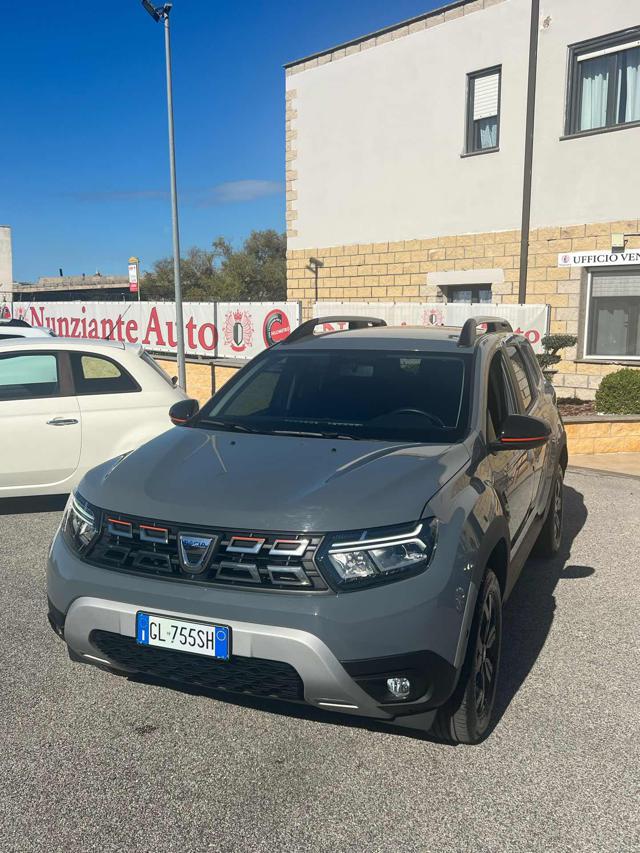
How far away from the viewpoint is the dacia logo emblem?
9.27 feet

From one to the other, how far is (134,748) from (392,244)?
48.9 ft

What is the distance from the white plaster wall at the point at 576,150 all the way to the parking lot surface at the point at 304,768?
36.4 ft

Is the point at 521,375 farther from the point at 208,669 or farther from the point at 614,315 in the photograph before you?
the point at 614,315

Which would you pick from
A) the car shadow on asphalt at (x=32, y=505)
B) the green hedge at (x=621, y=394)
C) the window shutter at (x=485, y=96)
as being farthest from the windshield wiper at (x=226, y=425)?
the window shutter at (x=485, y=96)

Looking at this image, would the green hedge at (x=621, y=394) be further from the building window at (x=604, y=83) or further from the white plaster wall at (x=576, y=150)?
the building window at (x=604, y=83)

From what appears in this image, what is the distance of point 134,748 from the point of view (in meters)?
3.09

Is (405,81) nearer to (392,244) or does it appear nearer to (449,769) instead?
(392,244)

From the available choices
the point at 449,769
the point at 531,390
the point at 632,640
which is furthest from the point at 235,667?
the point at 531,390

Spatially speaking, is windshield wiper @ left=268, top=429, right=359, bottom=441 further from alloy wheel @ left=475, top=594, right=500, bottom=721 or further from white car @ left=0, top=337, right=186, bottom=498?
white car @ left=0, top=337, right=186, bottom=498

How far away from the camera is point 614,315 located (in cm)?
1396

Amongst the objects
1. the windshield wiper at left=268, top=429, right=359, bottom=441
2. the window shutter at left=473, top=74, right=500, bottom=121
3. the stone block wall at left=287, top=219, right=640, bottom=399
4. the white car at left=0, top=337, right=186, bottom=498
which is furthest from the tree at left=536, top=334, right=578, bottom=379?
the windshield wiper at left=268, top=429, right=359, bottom=441

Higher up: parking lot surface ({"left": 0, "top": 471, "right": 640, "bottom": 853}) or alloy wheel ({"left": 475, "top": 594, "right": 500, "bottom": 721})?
alloy wheel ({"left": 475, "top": 594, "right": 500, "bottom": 721})

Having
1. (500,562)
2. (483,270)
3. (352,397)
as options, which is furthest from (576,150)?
(500,562)

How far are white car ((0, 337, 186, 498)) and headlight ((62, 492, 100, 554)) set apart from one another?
3142 millimetres
